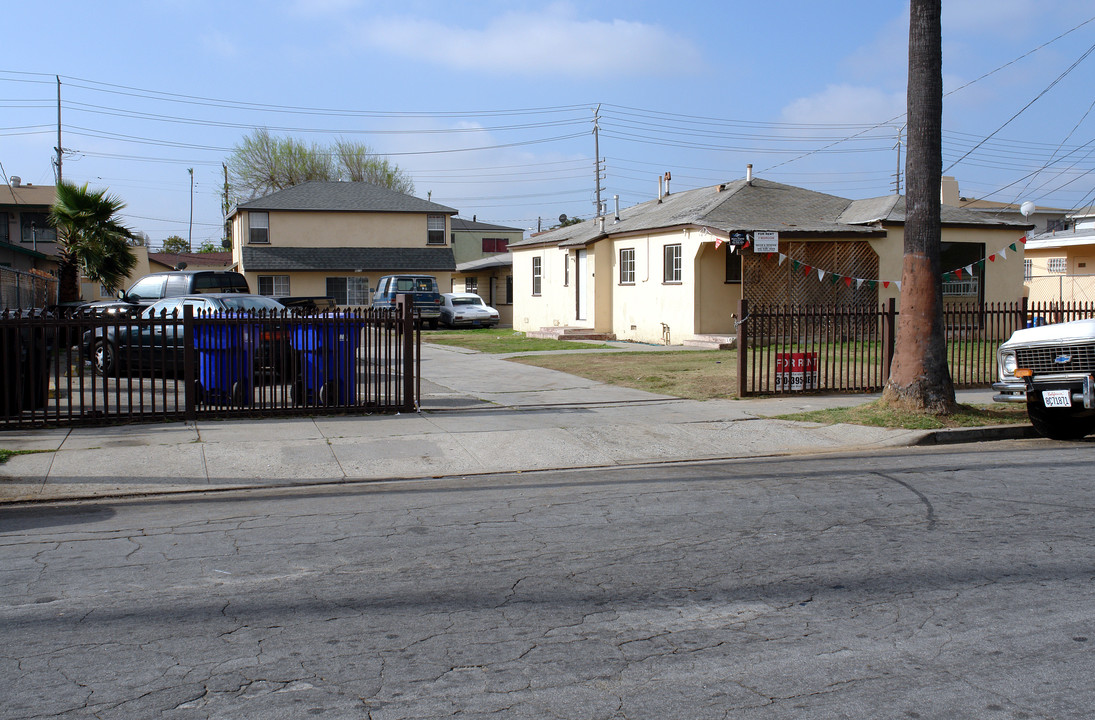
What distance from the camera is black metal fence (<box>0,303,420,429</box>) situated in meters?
10.7

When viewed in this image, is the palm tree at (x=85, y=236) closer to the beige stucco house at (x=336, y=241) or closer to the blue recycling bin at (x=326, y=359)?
the beige stucco house at (x=336, y=241)

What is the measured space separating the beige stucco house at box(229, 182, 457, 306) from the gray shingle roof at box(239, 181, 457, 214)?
0.15 feet

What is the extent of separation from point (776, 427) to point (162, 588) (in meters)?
8.20

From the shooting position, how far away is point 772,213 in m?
24.2

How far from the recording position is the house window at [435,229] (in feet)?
142

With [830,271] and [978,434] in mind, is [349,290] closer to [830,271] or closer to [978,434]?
[830,271]

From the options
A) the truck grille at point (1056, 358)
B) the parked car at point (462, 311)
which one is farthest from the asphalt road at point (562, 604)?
the parked car at point (462, 311)

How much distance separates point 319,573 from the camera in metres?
5.58

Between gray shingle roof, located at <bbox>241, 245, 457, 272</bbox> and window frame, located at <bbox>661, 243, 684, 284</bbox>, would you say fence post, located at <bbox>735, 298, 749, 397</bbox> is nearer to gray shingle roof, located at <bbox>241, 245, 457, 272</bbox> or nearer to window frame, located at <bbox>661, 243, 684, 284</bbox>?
window frame, located at <bbox>661, 243, 684, 284</bbox>

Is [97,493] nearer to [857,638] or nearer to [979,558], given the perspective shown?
[857,638]

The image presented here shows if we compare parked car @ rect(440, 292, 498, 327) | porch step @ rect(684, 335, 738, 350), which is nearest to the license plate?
porch step @ rect(684, 335, 738, 350)

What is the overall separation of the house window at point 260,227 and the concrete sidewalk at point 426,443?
97.4 ft

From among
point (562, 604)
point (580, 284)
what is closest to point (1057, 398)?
point (562, 604)

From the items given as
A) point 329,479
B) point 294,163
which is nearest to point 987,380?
point 329,479
